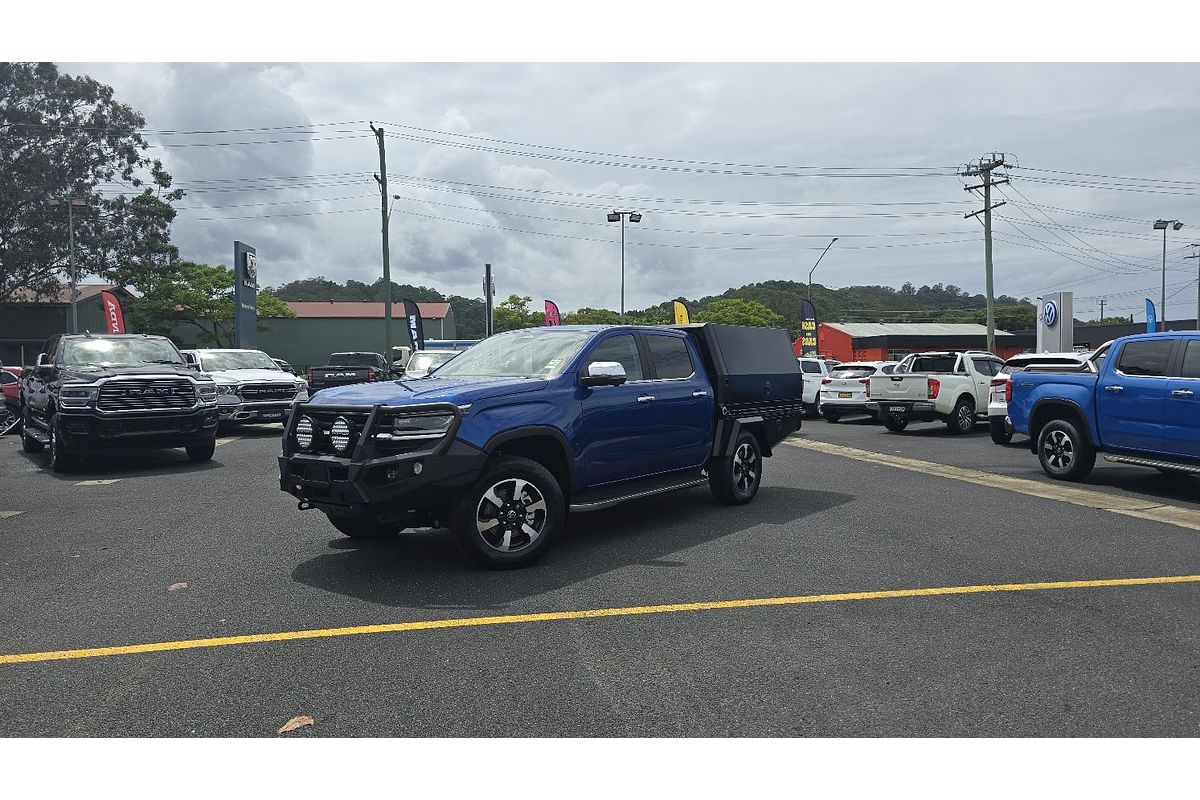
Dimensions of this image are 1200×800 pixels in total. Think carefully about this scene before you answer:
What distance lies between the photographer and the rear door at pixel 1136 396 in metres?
9.51

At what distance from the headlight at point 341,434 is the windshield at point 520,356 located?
1296mm

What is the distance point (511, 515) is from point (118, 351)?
993 centimetres

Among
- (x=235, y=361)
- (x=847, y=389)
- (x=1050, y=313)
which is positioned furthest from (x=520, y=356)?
(x=1050, y=313)

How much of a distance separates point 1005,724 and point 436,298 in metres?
116

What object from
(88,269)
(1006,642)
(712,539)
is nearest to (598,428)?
(712,539)

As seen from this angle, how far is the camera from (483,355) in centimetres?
769

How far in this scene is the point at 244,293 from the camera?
108 ft

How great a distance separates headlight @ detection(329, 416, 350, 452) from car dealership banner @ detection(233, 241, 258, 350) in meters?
28.4

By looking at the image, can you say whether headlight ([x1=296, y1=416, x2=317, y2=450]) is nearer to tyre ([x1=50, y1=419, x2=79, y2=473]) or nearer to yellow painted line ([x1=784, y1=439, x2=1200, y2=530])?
tyre ([x1=50, y1=419, x2=79, y2=473])

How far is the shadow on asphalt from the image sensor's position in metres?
5.63

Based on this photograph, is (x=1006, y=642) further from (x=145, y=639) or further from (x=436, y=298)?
(x=436, y=298)

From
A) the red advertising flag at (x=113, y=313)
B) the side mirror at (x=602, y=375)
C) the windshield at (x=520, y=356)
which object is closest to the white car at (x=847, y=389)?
the windshield at (x=520, y=356)

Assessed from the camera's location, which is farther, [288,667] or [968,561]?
[968,561]

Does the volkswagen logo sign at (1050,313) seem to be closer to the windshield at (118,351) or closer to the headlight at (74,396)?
the windshield at (118,351)
